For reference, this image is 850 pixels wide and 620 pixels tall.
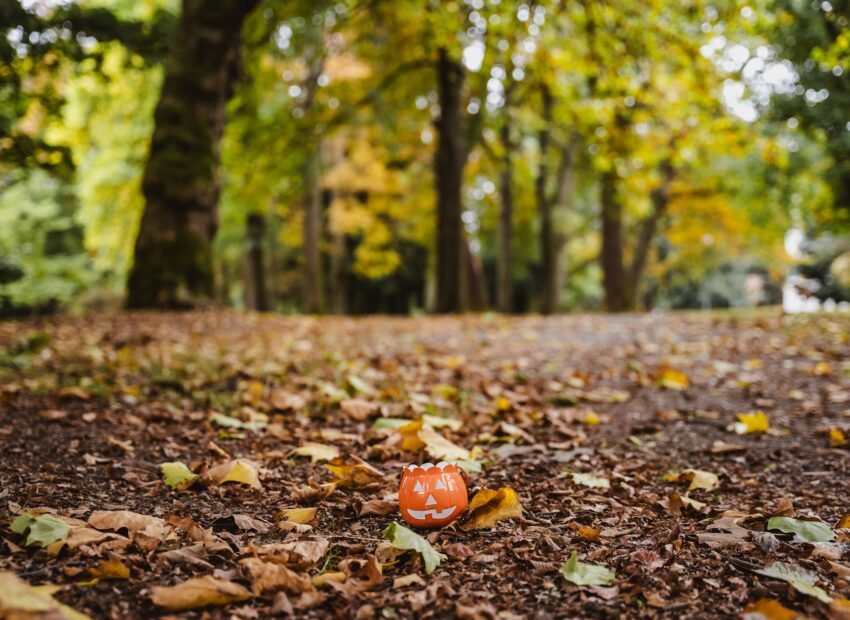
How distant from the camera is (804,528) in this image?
1.87 m

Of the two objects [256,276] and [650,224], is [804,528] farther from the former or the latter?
[650,224]

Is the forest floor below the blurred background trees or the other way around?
below

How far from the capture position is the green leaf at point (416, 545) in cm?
169

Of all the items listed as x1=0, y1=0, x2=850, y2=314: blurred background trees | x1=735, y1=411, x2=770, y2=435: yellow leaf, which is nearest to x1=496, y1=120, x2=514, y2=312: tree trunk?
x1=0, y1=0, x2=850, y2=314: blurred background trees

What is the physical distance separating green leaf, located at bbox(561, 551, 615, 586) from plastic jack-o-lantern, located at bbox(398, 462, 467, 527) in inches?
17.2

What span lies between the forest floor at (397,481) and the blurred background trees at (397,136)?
207cm

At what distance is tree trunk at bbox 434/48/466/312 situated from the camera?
435 inches

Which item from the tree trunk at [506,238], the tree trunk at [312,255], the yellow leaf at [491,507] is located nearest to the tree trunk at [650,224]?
the tree trunk at [506,238]

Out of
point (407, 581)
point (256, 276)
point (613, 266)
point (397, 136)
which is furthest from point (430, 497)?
→ point (256, 276)

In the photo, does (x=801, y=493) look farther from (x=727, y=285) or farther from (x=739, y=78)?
(x=727, y=285)

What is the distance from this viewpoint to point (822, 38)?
4.75m

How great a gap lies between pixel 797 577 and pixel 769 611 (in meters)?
0.24

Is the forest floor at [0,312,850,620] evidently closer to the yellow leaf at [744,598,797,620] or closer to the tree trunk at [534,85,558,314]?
the yellow leaf at [744,598,797,620]

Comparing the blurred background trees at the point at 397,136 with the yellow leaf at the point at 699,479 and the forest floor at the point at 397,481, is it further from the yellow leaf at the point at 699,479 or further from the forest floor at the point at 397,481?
the yellow leaf at the point at 699,479
